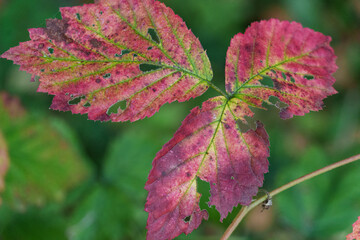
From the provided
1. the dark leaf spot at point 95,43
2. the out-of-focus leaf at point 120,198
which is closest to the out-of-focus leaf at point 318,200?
the out-of-focus leaf at point 120,198

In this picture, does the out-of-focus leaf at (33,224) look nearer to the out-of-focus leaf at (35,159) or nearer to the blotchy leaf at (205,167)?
the out-of-focus leaf at (35,159)

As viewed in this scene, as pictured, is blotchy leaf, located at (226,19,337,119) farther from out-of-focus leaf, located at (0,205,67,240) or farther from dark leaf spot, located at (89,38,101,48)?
out-of-focus leaf, located at (0,205,67,240)

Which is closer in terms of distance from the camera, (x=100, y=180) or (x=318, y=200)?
(x=318, y=200)

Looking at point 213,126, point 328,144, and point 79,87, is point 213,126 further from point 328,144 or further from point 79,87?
point 328,144

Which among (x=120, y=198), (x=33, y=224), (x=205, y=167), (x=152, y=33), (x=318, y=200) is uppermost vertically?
(x=152, y=33)

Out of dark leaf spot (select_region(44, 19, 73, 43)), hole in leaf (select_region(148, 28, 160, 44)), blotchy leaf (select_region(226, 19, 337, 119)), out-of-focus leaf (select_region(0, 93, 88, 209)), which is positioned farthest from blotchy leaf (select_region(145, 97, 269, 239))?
out-of-focus leaf (select_region(0, 93, 88, 209))

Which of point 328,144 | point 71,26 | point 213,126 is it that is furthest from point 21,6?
point 328,144

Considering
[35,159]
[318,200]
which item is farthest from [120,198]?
[318,200]

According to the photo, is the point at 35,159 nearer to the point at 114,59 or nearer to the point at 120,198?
the point at 120,198
